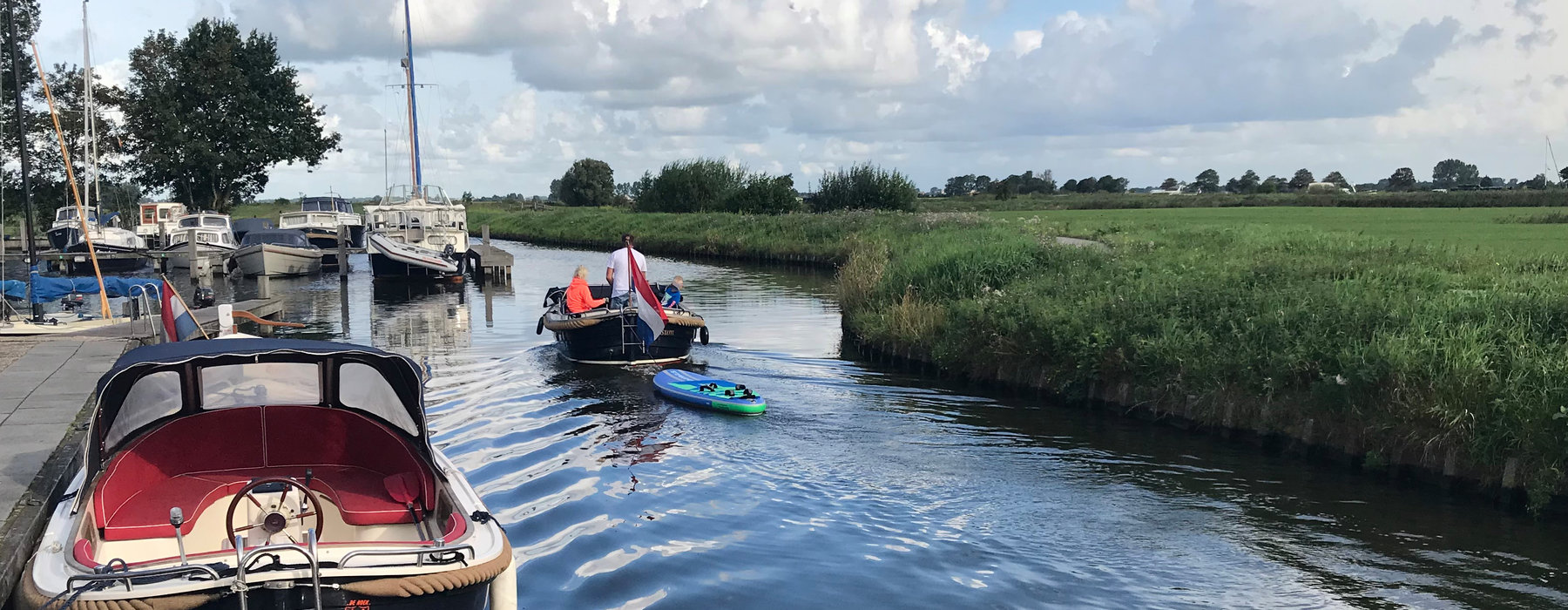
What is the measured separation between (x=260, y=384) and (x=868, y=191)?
61.5 metres

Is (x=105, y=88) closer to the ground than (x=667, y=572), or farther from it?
farther from it

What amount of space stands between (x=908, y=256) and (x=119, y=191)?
Result: 173 ft

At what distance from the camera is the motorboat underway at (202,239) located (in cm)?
4447

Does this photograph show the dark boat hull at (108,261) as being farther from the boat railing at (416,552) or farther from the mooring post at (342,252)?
the boat railing at (416,552)

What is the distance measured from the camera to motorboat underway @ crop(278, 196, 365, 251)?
54144 millimetres

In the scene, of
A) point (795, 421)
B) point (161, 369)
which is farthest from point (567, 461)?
point (161, 369)

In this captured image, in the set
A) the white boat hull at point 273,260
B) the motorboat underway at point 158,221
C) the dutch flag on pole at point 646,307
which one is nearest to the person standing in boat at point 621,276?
the dutch flag on pole at point 646,307

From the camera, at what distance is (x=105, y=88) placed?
57906 millimetres

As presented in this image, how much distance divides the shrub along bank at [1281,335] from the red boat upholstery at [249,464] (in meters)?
9.68

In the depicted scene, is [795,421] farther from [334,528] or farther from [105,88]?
[105,88]

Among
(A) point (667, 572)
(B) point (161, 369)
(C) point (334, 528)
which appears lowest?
(A) point (667, 572)

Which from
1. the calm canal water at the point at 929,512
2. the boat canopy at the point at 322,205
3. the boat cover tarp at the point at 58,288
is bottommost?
the calm canal water at the point at 929,512

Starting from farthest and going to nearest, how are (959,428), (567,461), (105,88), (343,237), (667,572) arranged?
(105,88), (343,237), (959,428), (567,461), (667,572)

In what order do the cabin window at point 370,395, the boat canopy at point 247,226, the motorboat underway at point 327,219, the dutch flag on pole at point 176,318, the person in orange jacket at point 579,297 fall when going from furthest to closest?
the motorboat underway at point 327,219, the boat canopy at point 247,226, the person in orange jacket at point 579,297, the dutch flag on pole at point 176,318, the cabin window at point 370,395
